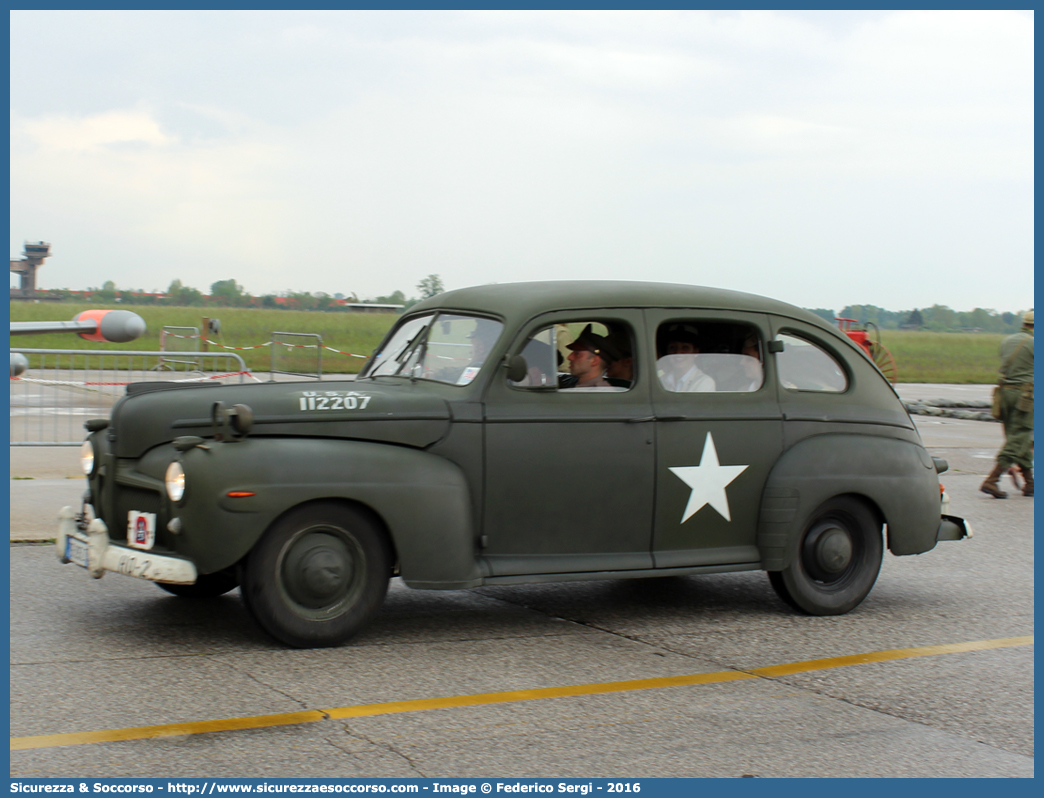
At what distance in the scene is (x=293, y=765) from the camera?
3748 mm

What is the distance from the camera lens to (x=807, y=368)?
21.2 ft

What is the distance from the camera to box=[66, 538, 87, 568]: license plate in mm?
5348

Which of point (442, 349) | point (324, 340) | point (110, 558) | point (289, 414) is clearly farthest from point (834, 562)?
point (324, 340)

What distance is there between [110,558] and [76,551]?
36 cm

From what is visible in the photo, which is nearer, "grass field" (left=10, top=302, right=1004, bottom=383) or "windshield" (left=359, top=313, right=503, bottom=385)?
"windshield" (left=359, top=313, right=503, bottom=385)

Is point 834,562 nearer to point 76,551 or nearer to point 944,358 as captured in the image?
point 76,551

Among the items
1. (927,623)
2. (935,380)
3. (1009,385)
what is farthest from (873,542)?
(935,380)

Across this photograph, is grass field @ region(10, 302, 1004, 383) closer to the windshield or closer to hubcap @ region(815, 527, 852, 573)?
the windshield

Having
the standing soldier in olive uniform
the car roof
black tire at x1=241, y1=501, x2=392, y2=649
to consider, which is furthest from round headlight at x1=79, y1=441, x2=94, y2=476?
the standing soldier in olive uniform

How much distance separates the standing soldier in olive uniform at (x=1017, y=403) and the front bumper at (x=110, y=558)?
916 centimetres

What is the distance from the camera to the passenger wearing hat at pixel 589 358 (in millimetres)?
6035

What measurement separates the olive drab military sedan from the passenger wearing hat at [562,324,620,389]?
1 centimetres

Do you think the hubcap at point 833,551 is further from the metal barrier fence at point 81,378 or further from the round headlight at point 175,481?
the metal barrier fence at point 81,378

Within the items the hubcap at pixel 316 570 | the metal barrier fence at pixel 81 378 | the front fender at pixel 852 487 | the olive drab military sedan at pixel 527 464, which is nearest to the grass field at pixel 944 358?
the metal barrier fence at pixel 81 378
